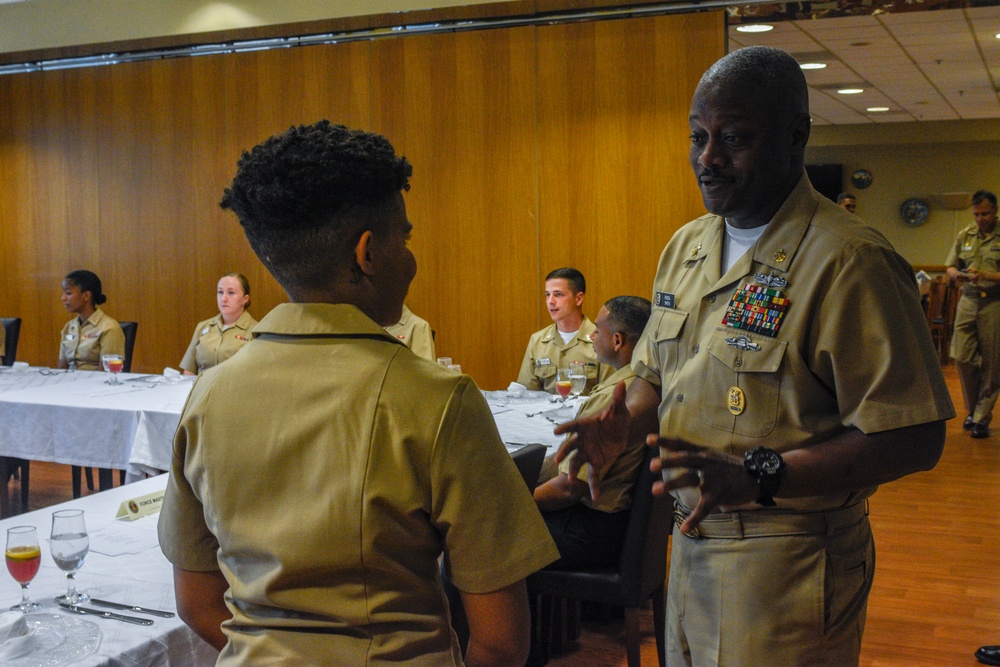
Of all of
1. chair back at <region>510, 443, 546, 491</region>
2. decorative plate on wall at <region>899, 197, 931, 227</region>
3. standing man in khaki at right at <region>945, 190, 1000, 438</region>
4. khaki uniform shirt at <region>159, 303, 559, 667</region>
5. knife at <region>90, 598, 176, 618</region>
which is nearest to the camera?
khaki uniform shirt at <region>159, 303, 559, 667</region>

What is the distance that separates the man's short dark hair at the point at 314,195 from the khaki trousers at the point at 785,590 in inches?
33.2

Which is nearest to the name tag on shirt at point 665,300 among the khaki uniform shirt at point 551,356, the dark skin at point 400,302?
the dark skin at point 400,302

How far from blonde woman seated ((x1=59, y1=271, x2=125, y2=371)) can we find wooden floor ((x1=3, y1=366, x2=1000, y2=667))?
0.81 meters

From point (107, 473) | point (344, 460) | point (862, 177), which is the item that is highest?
point (862, 177)

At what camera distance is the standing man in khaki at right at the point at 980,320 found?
7508 mm

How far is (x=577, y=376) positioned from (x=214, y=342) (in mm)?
2582

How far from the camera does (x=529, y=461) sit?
2.73m

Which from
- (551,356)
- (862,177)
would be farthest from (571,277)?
(862,177)

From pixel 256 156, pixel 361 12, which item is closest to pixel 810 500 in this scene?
pixel 256 156

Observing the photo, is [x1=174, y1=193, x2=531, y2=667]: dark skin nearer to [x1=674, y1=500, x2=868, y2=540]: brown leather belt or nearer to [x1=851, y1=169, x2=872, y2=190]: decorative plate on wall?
[x1=674, y1=500, x2=868, y2=540]: brown leather belt

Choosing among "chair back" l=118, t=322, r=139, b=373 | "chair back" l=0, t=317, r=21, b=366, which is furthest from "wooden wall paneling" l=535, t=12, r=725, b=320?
"chair back" l=0, t=317, r=21, b=366

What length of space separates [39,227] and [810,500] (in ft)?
26.7

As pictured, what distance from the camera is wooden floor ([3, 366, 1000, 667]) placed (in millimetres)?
3568

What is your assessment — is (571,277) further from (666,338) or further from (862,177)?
(862,177)
